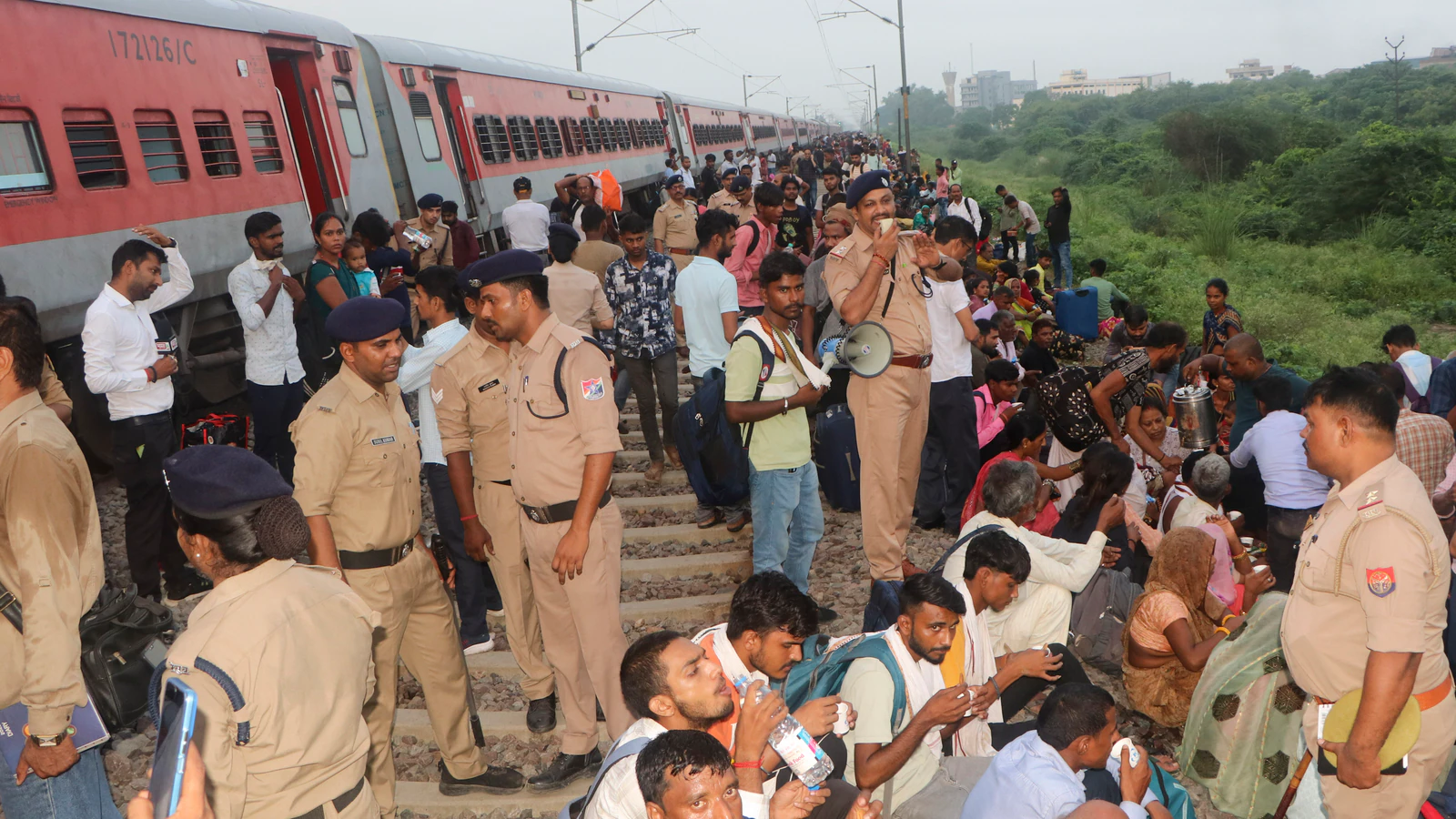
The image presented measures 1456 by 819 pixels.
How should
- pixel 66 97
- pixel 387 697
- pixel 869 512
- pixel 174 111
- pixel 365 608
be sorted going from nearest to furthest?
pixel 365 608 < pixel 387 697 < pixel 869 512 < pixel 66 97 < pixel 174 111

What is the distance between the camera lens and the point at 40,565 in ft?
9.20

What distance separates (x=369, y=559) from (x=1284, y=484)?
4623 millimetres

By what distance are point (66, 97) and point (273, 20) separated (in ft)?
11.1

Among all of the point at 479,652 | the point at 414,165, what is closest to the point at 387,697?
the point at 479,652

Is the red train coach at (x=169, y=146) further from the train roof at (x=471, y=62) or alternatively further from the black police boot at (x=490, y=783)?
the black police boot at (x=490, y=783)

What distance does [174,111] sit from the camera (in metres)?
7.66

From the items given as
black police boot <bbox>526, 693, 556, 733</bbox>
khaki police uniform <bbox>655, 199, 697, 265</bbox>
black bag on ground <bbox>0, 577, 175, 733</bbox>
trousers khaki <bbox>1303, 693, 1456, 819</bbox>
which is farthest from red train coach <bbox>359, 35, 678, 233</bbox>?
trousers khaki <bbox>1303, 693, 1456, 819</bbox>

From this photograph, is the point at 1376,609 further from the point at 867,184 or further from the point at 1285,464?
the point at 867,184

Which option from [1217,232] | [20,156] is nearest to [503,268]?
[20,156]

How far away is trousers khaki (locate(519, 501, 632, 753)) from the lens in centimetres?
393

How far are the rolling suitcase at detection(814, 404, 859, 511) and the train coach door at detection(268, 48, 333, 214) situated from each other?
5859 mm

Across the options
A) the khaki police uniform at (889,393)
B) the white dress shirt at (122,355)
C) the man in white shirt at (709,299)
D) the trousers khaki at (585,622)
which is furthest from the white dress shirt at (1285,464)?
the white dress shirt at (122,355)

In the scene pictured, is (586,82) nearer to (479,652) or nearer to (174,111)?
(174,111)

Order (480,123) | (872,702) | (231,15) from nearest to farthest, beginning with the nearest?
(872,702) → (231,15) → (480,123)
